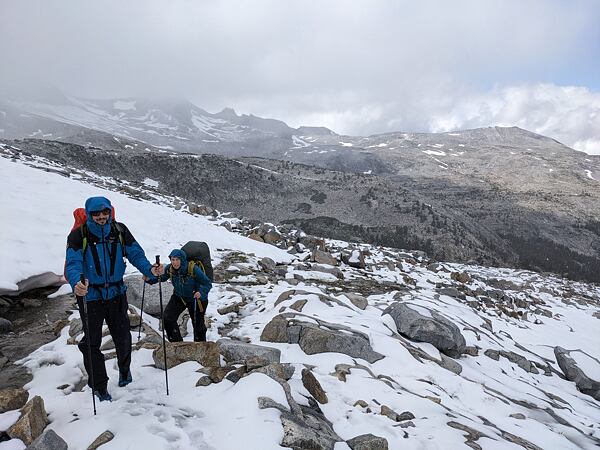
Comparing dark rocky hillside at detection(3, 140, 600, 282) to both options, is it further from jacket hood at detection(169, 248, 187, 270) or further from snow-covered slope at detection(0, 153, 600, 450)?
jacket hood at detection(169, 248, 187, 270)

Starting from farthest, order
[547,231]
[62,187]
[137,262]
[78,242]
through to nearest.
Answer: [547,231] < [62,187] < [137,262] < [78,242]

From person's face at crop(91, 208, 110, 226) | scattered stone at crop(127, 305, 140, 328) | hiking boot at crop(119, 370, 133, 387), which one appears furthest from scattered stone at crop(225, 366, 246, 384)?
scattered stone at crop(127, 305, 140, 328)

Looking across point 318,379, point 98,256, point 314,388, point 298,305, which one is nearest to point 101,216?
point 98,256

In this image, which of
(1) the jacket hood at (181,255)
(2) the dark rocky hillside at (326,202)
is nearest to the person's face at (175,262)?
(1) the jacket hood at (181,255)

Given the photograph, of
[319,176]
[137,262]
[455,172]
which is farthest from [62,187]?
[455,172]

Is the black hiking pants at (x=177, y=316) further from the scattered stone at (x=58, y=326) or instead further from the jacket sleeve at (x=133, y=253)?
the scattered stone at (x=58, y=326)

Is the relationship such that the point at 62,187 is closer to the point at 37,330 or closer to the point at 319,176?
the point at 37,330

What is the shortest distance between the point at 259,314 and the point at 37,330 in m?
4.93

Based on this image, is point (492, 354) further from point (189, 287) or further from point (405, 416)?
point (189, 287)

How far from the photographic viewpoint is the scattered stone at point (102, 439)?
3775 millimetres

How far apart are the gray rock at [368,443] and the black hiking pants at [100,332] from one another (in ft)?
10.1

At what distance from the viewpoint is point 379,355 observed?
7941mm

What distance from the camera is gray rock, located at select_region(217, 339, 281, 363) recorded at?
6.29 m

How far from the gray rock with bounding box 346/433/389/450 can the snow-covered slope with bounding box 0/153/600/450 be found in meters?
0.17
